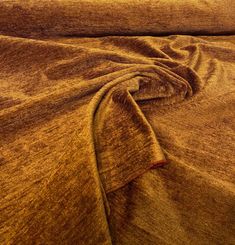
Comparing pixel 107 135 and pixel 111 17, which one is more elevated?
pixel 111 17

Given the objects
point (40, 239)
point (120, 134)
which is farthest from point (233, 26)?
point (40, 239)

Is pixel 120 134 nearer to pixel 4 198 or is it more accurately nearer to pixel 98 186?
pixel 98 186

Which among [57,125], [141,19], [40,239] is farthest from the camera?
[141,19]

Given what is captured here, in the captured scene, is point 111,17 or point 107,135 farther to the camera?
point 111,17

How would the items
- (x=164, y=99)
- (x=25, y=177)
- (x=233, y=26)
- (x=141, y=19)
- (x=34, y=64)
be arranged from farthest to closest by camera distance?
(x=233, y=26), (x=141, y=19), (x=34, y=64), (x=164, y=99), (x=25, y=177)

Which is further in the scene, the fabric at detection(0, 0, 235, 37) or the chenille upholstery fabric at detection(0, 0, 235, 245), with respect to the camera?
the fabric at detection(0, 0, 235, 37)

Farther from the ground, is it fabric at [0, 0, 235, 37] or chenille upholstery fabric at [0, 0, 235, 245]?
fabric at [0, 0, 235, 37]

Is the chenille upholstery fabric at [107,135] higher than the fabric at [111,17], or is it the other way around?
the fabric at [111,17]

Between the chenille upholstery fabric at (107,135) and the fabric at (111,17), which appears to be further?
the fabric at (111,17)
